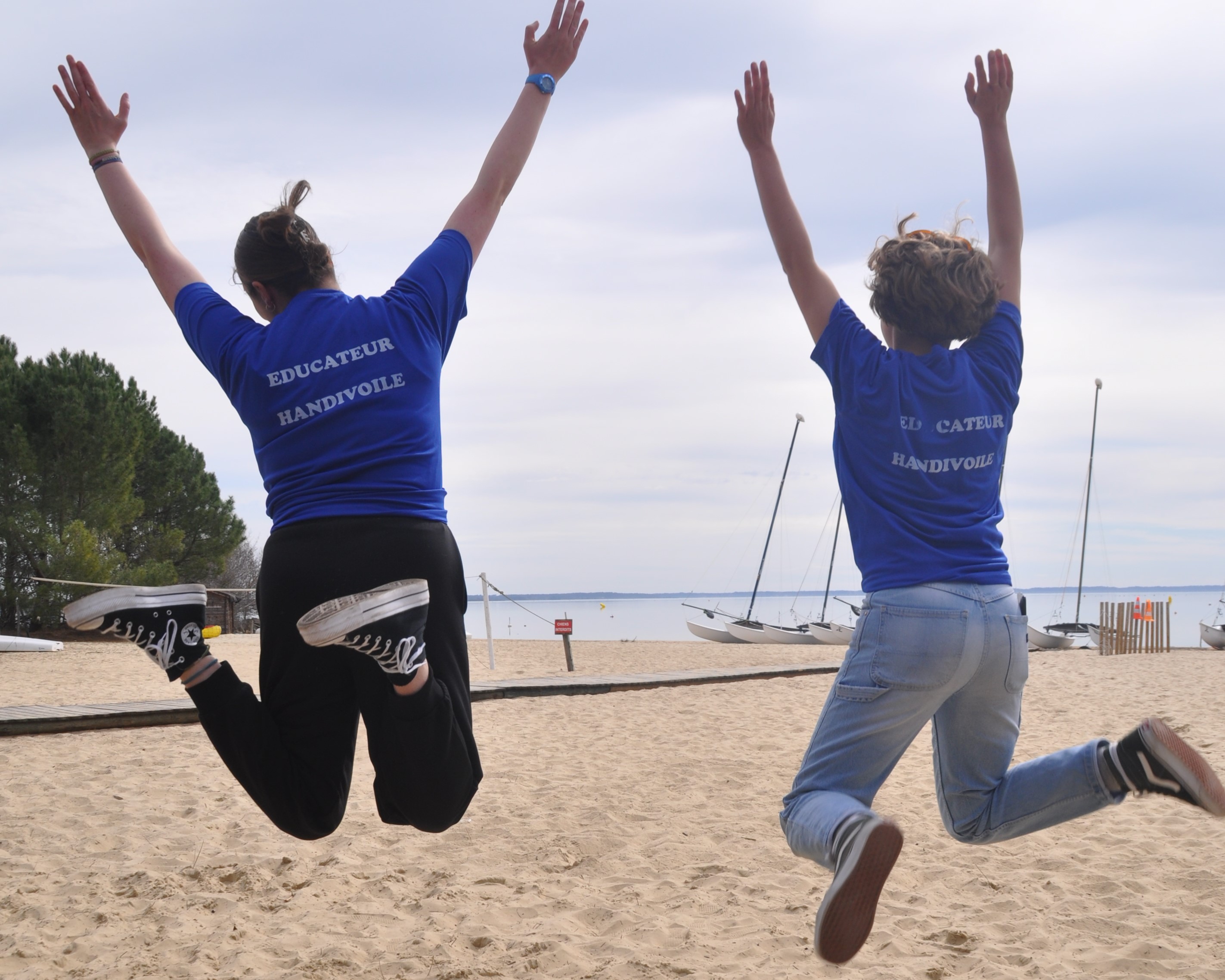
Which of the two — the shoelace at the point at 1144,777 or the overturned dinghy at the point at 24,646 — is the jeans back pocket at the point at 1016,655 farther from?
the overturned dinghy at the point at 24,646

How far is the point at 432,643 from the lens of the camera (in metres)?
2.63

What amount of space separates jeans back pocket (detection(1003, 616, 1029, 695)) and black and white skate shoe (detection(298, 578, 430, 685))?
4.80ft

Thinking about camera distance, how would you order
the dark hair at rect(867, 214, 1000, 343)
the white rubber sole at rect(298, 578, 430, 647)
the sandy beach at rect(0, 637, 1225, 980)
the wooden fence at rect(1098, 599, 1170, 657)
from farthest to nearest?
1. the wooden fence at rect(1098, 599, 1170, 657)
2. the sandy beach at rect(0, 637, 1225, 980)
3. the dark hair at rect(867, 214, 1000, 343)
4. the white rubber sole at rect(298, 578, 430, 647)

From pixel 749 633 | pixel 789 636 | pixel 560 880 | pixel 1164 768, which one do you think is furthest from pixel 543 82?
pixel 749 633

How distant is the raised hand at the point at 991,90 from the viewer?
3162mm

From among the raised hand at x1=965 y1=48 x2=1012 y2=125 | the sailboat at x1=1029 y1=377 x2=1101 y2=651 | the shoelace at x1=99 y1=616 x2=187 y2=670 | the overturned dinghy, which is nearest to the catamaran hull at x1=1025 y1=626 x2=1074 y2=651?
the sailboat at x1=1029 y1=377 x2=1101 y2=651

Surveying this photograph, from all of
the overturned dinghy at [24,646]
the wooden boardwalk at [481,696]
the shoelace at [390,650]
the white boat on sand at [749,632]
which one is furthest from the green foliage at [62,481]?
the shoelace at [390,650]

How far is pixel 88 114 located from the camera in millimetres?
3123

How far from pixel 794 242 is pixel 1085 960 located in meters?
3.63

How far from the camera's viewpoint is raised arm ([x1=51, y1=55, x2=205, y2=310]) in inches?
115

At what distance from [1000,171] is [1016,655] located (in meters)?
1.52

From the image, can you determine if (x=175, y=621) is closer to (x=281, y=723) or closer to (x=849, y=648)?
(x=281, y=723)

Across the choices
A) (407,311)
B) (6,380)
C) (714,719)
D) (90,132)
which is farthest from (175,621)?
(6,380)

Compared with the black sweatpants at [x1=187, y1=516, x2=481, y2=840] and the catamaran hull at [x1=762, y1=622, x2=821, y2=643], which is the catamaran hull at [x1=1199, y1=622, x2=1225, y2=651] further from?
the black sweatpants at [x1=187, y1=516, x2=481, y2=840]
